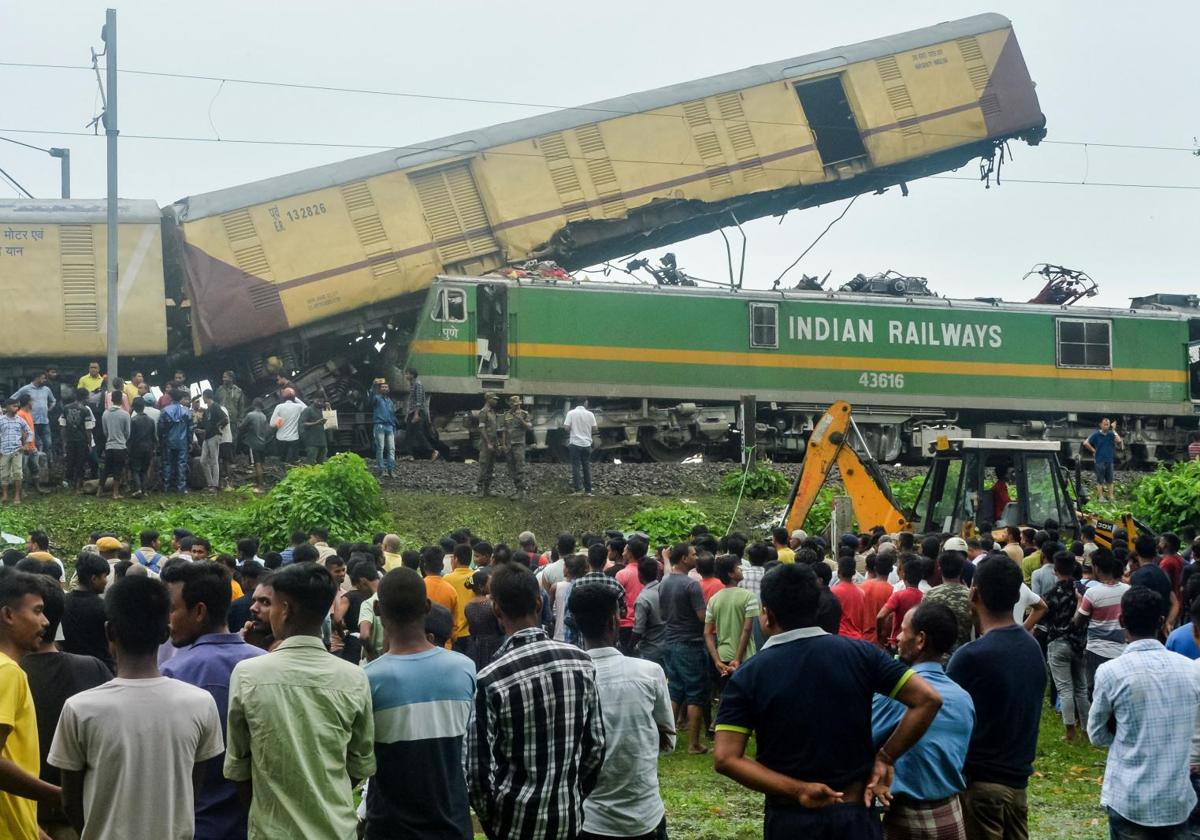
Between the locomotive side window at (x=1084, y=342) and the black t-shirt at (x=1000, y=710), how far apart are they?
72.4ft

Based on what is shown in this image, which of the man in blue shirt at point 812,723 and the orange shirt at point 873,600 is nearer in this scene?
the man in blue shirt at point 812,723

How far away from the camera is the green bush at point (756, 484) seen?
20.2 metres

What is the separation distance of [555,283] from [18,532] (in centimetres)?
942

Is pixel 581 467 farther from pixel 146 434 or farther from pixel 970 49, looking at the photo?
pixel 970 49

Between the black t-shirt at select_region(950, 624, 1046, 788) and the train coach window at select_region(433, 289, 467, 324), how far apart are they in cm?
1734

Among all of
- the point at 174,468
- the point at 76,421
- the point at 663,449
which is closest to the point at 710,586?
the point at 174,468

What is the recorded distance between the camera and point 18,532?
631 inches

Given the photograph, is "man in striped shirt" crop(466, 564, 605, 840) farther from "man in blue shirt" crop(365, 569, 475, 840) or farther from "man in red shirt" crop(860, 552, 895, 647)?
"man in red shirt" crop(860, 552, 895, 647)

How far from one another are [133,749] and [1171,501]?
52.0ft

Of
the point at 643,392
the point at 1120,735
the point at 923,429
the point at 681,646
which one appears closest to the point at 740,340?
the point at 643,392

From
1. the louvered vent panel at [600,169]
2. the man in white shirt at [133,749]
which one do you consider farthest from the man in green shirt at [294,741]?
the louvered vent panel at [600,169]

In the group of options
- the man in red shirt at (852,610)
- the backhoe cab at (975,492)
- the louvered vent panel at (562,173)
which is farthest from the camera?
the louvered vent panel at (562,173)

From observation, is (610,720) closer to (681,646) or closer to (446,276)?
(681,646)

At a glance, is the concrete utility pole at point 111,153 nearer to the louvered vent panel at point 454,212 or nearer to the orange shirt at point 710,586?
the louvered vent panel at point 454,212
